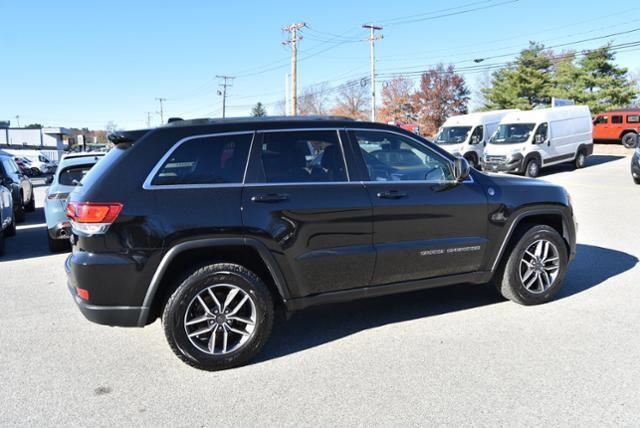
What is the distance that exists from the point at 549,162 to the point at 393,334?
713 inches

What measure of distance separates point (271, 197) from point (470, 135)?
66.1ft

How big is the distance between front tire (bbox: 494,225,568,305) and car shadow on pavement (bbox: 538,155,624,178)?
17.1 meters

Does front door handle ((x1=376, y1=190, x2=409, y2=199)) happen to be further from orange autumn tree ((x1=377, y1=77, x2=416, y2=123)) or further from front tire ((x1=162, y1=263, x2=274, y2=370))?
orange autumn tree ((x1=377, y1=77, x2=416, y2=123))

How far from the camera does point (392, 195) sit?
4.26 metres

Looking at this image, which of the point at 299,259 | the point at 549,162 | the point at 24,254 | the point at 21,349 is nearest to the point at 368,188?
the point at 299,259

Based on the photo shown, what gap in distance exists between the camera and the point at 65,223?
25.5 ft

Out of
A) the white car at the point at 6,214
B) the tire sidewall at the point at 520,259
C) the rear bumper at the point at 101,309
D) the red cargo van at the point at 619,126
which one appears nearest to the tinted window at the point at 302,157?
the rear bumper at the point at 101,309

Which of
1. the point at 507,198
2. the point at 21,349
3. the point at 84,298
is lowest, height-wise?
the point at 21,349

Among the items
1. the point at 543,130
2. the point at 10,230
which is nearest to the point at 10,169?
the point at 10,230

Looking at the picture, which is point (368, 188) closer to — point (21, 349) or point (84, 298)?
point (84, 298)

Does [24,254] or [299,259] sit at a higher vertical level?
[299,259]

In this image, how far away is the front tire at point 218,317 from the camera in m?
3.72

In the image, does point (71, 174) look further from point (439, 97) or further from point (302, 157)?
point (439, 97)

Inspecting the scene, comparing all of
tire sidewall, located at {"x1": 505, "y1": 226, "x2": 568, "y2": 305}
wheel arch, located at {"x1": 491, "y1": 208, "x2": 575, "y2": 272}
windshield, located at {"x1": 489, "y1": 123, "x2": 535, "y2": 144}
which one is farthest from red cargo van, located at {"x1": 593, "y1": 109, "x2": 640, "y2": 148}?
tire sidewall, located at {"x1": 505, "y1": 226, "x2": 568, "y2": 305}
